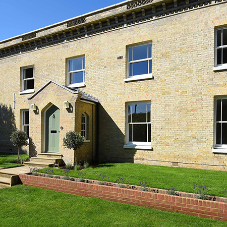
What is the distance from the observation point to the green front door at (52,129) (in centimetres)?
1196

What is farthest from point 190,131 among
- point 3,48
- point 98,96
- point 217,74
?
point 3,48

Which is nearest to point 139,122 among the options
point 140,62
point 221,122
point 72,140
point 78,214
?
point 140,62

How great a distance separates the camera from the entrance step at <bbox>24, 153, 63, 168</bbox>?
10.9 metres

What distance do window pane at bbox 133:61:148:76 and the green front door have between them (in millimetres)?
4844

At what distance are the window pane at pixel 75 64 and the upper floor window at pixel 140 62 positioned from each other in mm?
3528

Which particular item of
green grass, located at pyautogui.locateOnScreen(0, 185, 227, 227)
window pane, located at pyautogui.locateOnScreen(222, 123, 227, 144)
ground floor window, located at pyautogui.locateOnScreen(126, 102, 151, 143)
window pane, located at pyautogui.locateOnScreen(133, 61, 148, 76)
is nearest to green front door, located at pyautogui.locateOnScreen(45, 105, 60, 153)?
ground floor window, located at pyautogui.locateOnScreen(126, 102, 151, 143)

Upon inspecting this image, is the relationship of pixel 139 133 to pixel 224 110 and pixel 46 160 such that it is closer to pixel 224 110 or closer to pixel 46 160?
pixel 224 110

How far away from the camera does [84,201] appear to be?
642cm

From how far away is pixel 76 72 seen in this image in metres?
14.2

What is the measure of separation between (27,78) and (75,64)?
15.0 ft

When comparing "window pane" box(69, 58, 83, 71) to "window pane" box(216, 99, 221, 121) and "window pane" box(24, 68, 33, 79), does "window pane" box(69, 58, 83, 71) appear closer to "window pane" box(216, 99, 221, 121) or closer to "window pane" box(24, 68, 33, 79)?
→ "window pane" box(24, 68, 33, 79)

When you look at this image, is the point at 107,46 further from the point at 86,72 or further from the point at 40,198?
the point at 40,198

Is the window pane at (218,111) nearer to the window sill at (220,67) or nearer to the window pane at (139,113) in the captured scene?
the window sill at (220,67)

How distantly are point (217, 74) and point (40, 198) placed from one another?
883 centimetres
